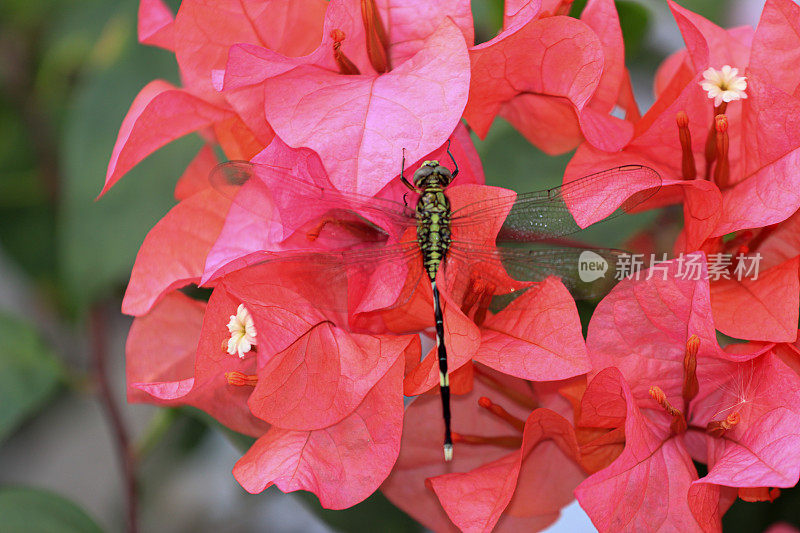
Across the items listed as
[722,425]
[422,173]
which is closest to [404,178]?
[422,173]

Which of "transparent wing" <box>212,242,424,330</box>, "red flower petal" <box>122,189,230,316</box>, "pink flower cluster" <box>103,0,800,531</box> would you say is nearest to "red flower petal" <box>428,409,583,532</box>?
"pink flower cluster" <box>103,0,800,531</box>

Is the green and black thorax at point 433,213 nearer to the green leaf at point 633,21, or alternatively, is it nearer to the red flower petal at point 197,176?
the red flower petal at point 197,176

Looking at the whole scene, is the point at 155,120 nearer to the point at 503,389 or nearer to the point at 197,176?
the point at 197,176

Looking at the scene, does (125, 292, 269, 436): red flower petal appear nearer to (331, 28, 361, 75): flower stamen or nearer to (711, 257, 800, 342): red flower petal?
(331, 28, 361, 75): flower stamen

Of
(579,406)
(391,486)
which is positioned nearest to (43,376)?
(391,486)

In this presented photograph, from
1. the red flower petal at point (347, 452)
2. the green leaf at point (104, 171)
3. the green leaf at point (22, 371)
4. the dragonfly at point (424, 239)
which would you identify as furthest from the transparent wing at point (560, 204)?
the green leaf at point (22, 371)
